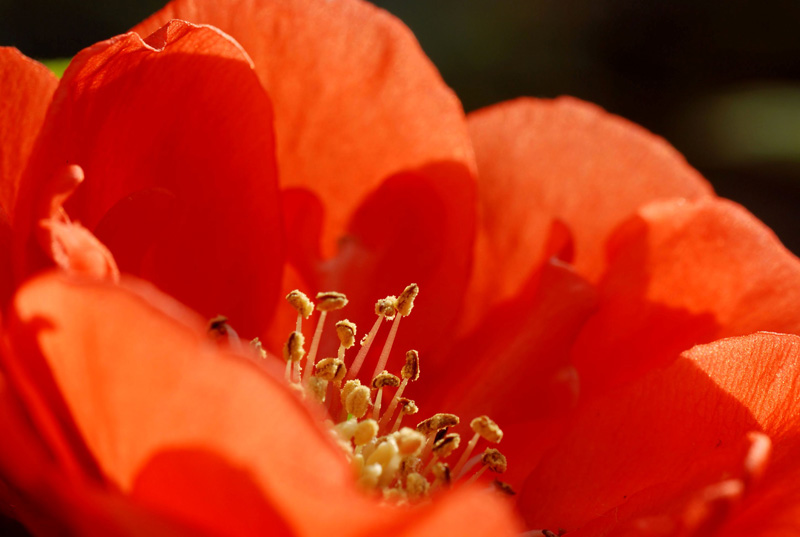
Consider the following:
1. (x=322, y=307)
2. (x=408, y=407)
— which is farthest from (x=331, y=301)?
(x=408, y=407)

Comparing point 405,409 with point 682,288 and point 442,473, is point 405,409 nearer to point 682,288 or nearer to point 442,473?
point 442,473

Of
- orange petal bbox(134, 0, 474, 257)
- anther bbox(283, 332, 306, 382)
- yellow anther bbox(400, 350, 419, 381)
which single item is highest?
orange petal bbox(134, 0, 474, 257)

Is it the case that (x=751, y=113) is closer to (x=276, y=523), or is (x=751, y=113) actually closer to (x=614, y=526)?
(x=614, y=526)

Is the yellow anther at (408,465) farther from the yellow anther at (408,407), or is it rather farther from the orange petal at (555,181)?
the orange petal at (555,181)

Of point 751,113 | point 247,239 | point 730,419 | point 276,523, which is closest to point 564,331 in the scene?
point 730,419

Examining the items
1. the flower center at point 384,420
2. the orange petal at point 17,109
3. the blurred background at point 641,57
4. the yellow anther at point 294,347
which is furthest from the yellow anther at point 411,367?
the blurred background at point 641,57

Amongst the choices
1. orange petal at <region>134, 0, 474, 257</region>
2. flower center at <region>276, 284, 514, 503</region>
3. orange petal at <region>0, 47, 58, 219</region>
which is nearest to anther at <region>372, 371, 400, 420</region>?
flower center at <region>276, 284, 514, 503</region>

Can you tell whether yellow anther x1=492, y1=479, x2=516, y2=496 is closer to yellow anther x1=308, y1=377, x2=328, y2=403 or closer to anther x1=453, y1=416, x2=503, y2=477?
anther x1=453, y1=416, x2=503, y2=477
